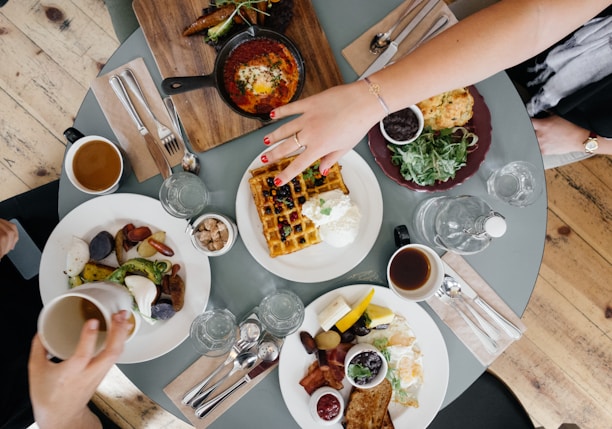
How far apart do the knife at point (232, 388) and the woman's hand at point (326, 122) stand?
0.77 metres

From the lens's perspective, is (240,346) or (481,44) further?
(240,346)

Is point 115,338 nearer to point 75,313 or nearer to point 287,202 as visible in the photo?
point 75,313

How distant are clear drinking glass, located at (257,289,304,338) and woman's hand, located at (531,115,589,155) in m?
1.46

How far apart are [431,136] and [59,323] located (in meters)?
1.55

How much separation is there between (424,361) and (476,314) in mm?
300

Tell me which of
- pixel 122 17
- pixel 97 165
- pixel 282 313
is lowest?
pixel 282 313

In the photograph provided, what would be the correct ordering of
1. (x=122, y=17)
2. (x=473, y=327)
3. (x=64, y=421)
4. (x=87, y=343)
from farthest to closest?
(x=122, y=17)
(x=473, y=327)
(x=64, y=421)
(x=87, y=343)

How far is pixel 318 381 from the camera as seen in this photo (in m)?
1.77

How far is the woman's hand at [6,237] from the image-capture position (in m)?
1.79

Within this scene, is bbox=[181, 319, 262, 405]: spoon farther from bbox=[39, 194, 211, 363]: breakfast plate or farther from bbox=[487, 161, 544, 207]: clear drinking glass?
bbox=[487, 161, 544, 207]: clear drinking glass

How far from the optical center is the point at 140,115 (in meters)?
1.81

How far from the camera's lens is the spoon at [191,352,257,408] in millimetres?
1746

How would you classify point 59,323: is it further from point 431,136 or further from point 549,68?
point 549,68

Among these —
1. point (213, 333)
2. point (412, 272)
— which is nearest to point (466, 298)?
point (412, 272)
